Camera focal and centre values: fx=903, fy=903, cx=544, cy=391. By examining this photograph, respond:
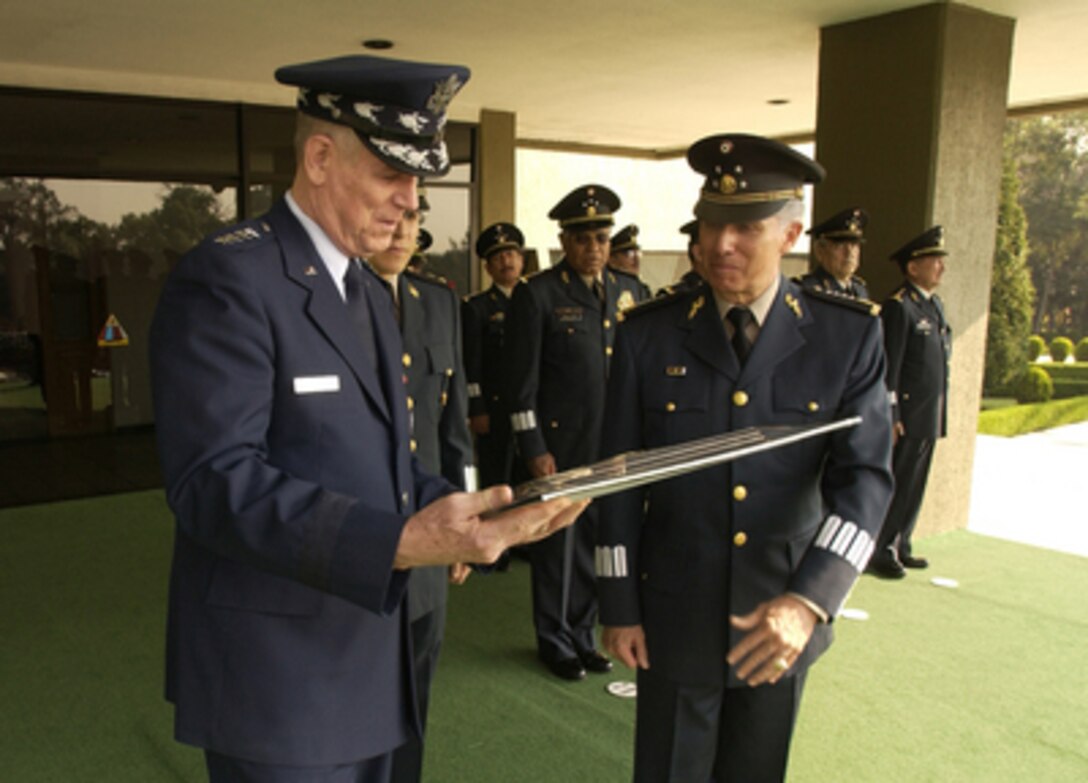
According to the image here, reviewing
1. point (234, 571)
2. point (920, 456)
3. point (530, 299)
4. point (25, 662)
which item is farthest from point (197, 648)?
point (920, 456)

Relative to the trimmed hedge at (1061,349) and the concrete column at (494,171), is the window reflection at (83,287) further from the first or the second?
the trimmed hedge at (1061,349)

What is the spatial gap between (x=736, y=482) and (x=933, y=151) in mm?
4224

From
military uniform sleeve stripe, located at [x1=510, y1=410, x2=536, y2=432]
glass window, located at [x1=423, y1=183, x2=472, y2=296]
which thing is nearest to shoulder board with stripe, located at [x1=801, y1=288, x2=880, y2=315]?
military uniform sleeve stripe, located at [x1=510, y1=410, x2=536, y2=432]

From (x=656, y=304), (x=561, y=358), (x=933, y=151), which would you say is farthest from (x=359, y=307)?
(x=933, y=151)

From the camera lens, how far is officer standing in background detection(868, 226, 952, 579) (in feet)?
16.7

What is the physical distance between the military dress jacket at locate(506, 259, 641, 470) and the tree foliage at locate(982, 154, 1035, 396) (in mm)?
12914

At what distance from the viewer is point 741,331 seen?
1.91m

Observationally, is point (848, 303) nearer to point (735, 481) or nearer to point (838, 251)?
point (735, 481)

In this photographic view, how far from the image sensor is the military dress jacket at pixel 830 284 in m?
5.05

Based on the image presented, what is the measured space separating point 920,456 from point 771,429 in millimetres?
4295

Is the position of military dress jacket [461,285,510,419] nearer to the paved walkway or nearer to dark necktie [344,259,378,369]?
the paved walkway

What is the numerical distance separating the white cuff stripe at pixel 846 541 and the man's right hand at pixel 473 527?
773mm

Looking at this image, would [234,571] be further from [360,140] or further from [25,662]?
[25,662]

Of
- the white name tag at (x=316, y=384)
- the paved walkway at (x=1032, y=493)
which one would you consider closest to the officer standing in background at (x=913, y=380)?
the paved walkway at (x=1032, y=493)
